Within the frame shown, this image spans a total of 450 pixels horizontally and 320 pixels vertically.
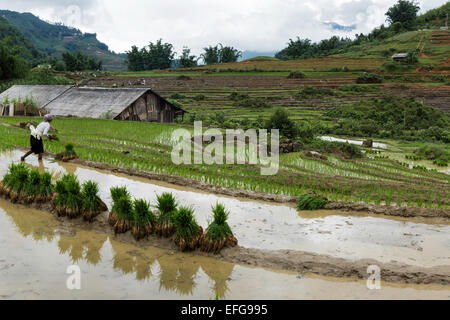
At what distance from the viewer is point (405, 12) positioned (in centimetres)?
5875

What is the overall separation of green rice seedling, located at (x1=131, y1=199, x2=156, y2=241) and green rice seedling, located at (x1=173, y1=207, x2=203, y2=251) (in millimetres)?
496

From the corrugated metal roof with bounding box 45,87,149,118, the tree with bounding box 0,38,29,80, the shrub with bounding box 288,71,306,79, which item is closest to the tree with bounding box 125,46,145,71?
the tree with bounding box 0,38,29,80

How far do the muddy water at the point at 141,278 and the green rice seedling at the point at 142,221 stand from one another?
0.69ft

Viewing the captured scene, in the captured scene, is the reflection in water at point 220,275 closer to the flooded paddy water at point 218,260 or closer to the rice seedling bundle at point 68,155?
the flooded paddy water at point 218,260

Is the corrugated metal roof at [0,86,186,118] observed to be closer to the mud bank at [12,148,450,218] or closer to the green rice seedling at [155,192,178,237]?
the mud bank at [12,148,450,218]

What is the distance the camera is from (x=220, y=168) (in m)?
9.66

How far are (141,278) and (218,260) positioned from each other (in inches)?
39.6

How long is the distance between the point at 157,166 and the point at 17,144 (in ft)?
17.7

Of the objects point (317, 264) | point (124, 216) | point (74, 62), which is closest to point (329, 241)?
point (317, 264)

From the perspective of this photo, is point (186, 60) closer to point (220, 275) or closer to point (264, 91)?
point (264, 91)

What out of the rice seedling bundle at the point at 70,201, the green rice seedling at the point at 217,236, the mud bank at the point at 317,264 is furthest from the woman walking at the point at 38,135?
the green rice seedling at the point at 217,236
